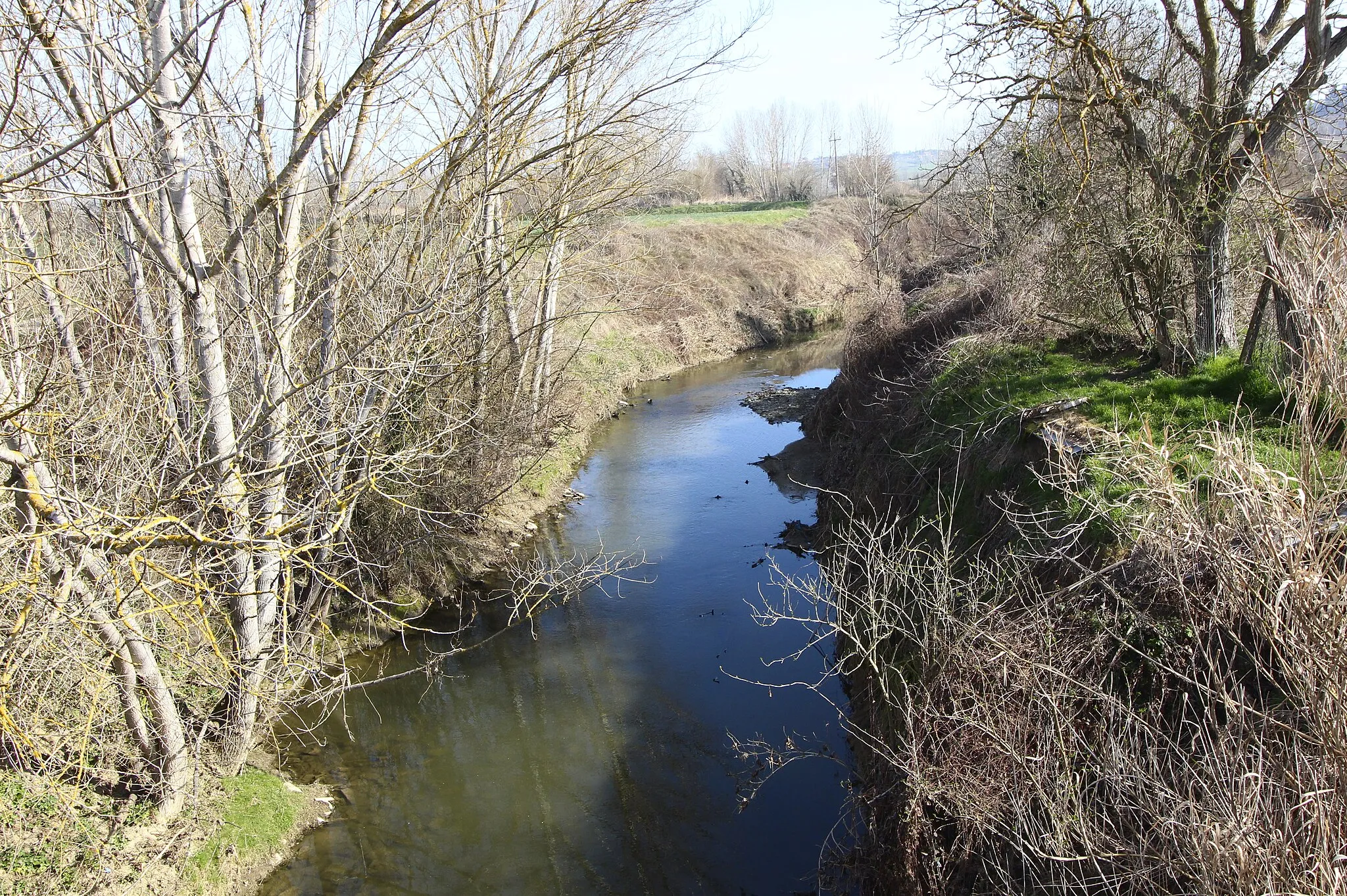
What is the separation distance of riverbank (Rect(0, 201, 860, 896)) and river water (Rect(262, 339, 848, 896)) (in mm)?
471

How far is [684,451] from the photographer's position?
20.1 metres

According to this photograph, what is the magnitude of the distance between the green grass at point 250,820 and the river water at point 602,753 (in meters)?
0.34

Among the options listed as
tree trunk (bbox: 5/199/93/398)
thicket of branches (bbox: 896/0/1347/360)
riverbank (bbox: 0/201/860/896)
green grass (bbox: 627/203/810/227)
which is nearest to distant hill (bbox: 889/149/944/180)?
thicket of branches (bbox: 896/0/1347/360)

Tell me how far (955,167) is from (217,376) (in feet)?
28.0

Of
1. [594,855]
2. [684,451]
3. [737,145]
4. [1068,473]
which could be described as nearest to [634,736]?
[594,855]

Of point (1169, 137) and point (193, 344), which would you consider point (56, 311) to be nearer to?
point (193, 344)

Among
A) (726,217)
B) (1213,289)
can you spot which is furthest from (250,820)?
(726,217)

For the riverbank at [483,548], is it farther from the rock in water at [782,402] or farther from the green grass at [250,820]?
the rock in water at [782,402]

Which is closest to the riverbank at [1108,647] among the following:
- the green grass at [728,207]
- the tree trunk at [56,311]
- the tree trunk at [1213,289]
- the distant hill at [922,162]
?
the tree trunk at [1213,289]

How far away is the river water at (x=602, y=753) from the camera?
7.92 meters

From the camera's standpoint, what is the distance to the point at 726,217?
161 feet

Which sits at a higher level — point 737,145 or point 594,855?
point 737,145

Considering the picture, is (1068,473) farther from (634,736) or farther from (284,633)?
(284,633)

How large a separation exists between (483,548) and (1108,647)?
918cm
